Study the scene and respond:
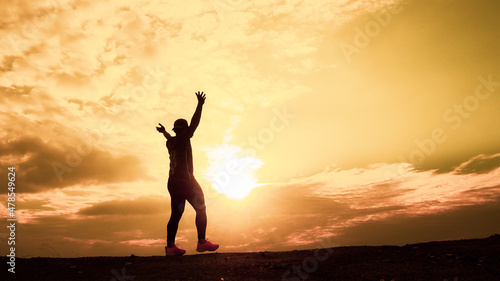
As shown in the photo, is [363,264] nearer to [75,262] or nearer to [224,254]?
[224,254]

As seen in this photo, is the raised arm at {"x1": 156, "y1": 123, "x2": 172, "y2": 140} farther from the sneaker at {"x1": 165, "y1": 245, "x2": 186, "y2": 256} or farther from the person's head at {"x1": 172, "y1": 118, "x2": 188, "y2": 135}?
the sneaker at {"x1": 165, "y1": 245, "x2": 186, "y2": 256}

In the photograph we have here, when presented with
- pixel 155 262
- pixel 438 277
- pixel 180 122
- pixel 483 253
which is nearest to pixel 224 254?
pixel 155 262

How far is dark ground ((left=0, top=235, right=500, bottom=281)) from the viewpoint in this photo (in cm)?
632

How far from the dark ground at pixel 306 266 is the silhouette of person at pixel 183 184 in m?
0.58

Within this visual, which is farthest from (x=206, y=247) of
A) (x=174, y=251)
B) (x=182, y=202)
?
(x=182, y=202)

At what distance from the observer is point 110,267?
7.54 meters

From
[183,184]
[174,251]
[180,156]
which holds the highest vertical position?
[180,156]

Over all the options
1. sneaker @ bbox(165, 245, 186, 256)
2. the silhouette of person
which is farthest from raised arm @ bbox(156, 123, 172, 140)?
sneaker @ bbox(165, 245, 186, 256)

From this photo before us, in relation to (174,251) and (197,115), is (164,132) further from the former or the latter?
(174,251)

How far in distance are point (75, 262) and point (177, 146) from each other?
3.87m

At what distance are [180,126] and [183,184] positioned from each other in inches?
67.8

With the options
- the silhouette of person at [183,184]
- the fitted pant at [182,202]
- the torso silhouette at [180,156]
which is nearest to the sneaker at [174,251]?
the silhouette of person at [183,184]

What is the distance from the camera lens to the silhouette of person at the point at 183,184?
9.05m

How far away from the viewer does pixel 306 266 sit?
288 inches
